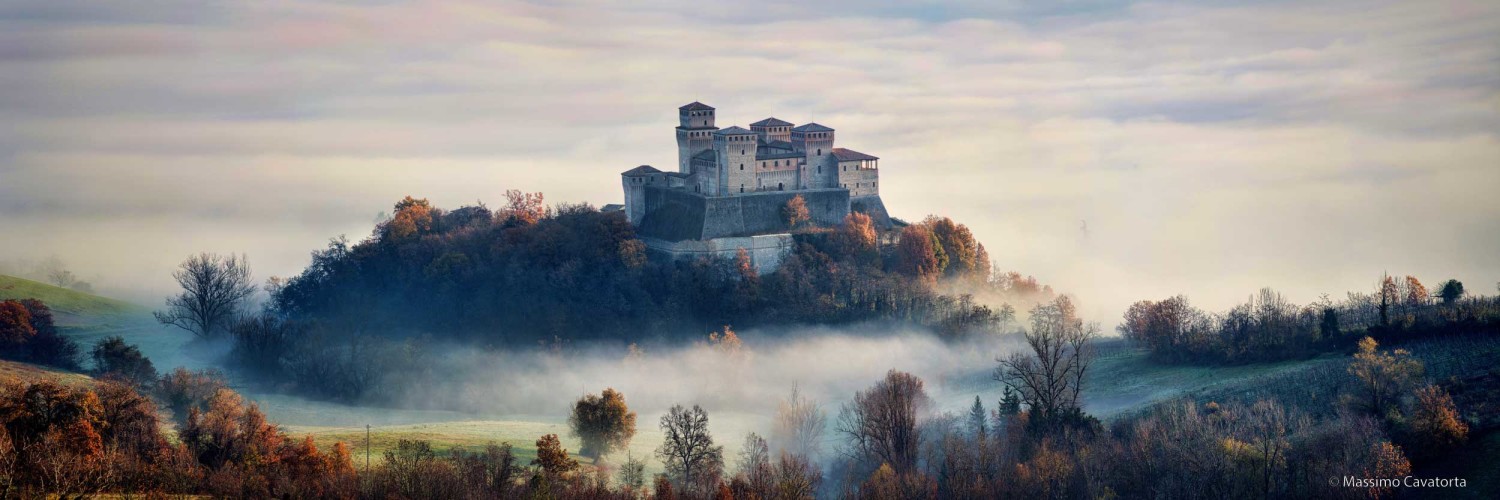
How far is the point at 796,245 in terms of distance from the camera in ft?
294

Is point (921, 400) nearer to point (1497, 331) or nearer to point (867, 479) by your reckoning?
point (867, 479)

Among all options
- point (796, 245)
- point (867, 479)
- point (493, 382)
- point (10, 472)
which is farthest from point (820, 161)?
point (10, 472)

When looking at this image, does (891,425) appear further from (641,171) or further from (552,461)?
(641,171)

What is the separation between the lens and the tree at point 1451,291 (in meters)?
75.6

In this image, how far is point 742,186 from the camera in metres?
89.4

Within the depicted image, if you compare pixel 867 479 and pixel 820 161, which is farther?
pixel 820 161

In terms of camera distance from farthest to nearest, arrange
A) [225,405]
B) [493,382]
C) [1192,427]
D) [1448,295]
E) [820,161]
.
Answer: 1. [820,161]
2. [493,382]
3. [1448,295]
4. [225,405]
5. [1192,427]

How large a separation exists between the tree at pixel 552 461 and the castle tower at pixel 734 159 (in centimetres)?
3020

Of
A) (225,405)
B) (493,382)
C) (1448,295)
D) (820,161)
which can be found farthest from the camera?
(820,161)

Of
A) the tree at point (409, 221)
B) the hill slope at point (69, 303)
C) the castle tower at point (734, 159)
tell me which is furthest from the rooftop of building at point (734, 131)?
the hill slope at point (69, 303)

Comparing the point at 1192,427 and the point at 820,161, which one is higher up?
the point at 820,161

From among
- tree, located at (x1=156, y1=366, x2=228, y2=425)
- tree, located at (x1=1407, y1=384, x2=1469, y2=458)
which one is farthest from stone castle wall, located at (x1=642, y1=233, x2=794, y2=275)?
tree, located at (x1=1407, y1=384, x2=1469, y2=458)

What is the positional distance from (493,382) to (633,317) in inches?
354

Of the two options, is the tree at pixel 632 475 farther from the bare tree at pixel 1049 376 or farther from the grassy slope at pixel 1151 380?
the grassy slope at pixel 1151 380
